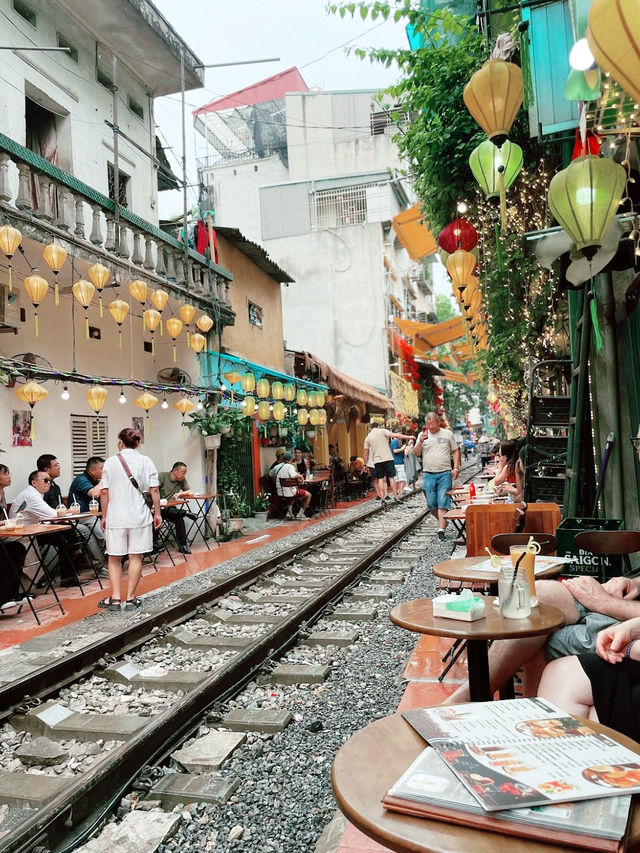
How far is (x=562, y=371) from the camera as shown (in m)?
10.3

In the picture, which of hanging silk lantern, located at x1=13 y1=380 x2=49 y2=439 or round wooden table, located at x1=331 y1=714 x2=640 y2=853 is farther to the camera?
hanging silk lantern, located at x1=13 y1=380 x2=49 y2=439

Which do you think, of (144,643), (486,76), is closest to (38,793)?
(144,643)

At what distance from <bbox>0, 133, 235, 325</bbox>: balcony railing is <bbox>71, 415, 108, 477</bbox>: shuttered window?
2.72 meters

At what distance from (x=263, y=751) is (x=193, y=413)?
9207 millimetres

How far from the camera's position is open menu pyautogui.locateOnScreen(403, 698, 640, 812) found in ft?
4.02

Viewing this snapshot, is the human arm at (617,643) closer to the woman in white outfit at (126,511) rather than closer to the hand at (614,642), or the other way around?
the hand at (614,642)

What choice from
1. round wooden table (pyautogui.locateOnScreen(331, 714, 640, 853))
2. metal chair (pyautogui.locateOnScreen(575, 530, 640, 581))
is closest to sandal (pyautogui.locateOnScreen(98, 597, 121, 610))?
metal chair (pyautogui.locateOnScreen(575, 530, 640, 581))

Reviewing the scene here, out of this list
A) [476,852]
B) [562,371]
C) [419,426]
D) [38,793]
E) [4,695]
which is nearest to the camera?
[476,852]

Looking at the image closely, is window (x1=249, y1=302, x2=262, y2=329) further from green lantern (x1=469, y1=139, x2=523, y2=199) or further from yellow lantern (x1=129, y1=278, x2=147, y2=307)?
green lantern (x1=469, y1=139, x2=523, y2=199)

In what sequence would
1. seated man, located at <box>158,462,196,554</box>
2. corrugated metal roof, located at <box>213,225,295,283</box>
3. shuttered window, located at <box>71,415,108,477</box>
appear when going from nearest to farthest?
seated man, located at <box>158,462,196,554</box> → shuttered window, located at <box>71,415,108,477</box> → corrugated metal roof, located at <box>213,225,295,283</box>

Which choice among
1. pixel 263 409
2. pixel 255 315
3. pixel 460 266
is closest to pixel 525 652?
pixel 460 266

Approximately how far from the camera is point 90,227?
1039 centimetres

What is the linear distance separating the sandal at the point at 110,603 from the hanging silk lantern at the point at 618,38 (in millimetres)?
6772

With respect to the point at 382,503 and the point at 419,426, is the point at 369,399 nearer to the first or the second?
the point at 382,503
